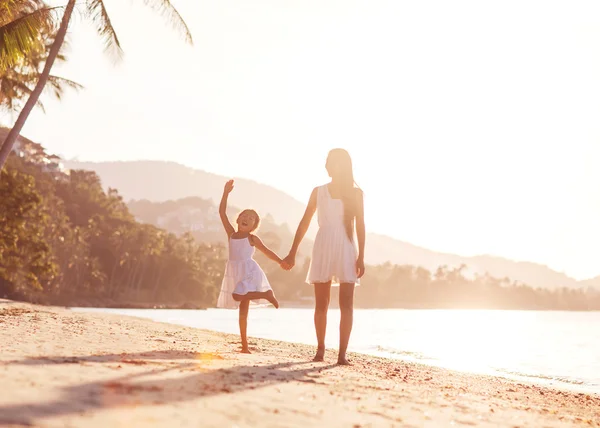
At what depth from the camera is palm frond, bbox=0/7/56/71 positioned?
16.1 meters

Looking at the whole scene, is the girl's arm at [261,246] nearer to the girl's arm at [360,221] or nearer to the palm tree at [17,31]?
the girl's arm at [360,221]

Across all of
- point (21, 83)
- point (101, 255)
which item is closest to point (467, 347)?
point (21, 83)

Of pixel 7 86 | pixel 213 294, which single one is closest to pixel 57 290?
pixel 213 294

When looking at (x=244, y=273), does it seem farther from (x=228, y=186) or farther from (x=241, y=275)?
(x=228, y=186)

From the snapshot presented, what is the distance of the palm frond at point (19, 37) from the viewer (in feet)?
52.7

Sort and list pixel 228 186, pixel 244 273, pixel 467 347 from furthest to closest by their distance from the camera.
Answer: pixel 467 347, pixel 228 186, pixel 244 273

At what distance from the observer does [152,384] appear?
195 inches

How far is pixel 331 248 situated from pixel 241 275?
169 centimetres

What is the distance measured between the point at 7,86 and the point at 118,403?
81.0 feet

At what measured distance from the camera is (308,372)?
6.80 metres

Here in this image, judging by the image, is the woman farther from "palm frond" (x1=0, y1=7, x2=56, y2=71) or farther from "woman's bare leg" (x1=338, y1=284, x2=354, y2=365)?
"palm frond" (x1=0, y1=7, x2=56, y2=71)

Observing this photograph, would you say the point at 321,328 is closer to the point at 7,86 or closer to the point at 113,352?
the point at 113,352

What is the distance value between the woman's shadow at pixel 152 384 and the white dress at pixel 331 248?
119cm

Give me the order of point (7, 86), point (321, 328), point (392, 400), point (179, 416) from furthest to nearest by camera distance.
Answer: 1. point (7, 86)
2. point (321, 328)
3. point (392, 400)
4. point (179, 416)
